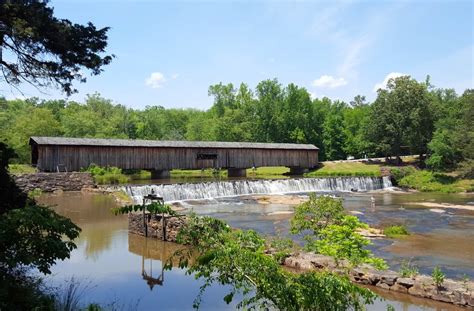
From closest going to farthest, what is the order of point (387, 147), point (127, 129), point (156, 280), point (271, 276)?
point (271, 276), point (156, 280), point (387, 147), point (127, 129)

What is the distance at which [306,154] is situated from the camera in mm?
48844

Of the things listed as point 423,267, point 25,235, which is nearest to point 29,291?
point 25,235

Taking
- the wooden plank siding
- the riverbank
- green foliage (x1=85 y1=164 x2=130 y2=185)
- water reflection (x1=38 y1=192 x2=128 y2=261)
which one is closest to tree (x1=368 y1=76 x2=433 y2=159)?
the wooden plank siding

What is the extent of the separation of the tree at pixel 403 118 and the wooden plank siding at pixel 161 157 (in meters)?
7.94

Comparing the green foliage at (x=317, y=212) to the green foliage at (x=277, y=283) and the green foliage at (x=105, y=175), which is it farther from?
the green foliage at (x=105, y=175)

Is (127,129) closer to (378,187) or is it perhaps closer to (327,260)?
(378,187)

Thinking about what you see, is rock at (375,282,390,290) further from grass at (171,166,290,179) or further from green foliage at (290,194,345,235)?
grass at (171,166,290,179)

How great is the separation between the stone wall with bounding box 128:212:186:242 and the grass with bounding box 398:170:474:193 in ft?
91.3

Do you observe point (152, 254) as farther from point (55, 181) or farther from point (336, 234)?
point (55, 181)

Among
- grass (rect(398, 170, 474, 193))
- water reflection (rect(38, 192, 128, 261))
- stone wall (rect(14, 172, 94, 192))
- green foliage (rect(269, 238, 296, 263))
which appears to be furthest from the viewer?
grass (rect(398, 170, 474, 193))

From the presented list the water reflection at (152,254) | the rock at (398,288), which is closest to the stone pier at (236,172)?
the water reflection at (152,254)

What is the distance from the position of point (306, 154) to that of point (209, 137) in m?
20.6

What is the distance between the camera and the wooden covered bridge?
110ft

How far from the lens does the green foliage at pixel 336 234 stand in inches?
396
